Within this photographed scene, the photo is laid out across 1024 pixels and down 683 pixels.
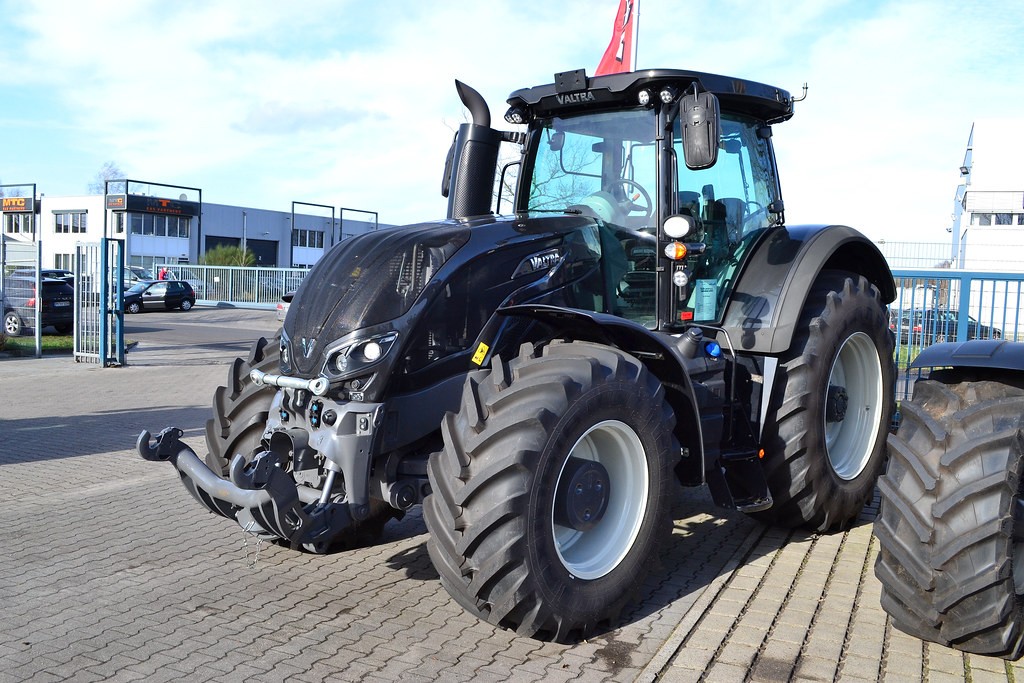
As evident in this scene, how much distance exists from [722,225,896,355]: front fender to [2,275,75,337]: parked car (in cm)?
1638

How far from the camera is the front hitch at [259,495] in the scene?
153 inches

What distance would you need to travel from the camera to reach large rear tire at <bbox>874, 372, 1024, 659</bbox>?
3754 mm

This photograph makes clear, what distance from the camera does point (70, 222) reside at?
60969mm

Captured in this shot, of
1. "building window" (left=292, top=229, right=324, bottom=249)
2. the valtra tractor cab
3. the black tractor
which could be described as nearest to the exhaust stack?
the valtra tractor cab

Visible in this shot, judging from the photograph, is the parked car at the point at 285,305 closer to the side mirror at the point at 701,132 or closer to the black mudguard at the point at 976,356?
the side mirror at the point at 701,132

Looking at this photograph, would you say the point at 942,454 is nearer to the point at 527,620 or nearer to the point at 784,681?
the point at 784,681

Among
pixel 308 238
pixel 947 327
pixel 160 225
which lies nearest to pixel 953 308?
pixel 947 327

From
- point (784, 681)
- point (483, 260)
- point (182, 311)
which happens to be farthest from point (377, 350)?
point (182, 311)

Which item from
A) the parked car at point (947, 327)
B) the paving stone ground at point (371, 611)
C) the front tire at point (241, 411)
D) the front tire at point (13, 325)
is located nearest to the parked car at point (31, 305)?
the front tire at point (13, 325)

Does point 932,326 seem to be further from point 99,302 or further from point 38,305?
point 38,305

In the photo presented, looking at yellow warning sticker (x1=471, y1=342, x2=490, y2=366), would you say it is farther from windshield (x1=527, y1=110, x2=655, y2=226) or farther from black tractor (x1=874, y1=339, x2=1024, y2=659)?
black tractor (x1=874, y1=339, x2=1024, y2=659)

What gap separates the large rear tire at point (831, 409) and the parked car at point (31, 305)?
1661cm

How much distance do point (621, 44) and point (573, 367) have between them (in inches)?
250

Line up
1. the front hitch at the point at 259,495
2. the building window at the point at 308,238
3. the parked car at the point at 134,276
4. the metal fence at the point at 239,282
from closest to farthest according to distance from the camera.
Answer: the front hitch at the point at 259,495 → the parked car at the point at 134,276 → the metal fence at the point at 239,282 → the building window at the point at 308,238
